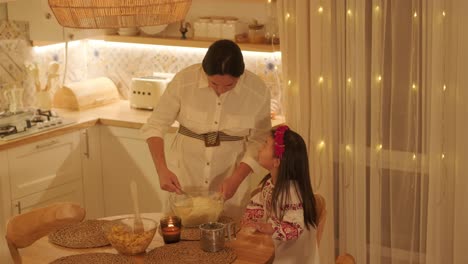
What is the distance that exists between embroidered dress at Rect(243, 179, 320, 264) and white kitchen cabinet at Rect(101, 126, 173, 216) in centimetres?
181

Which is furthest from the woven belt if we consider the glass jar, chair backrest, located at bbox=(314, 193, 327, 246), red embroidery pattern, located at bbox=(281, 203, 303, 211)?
the glass jar

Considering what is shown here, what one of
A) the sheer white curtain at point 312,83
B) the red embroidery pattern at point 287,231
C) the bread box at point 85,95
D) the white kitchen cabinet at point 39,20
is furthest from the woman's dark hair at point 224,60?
the bread box at point 85,95

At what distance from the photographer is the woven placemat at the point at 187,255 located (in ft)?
9.57

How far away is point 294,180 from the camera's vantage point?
315 centimetres

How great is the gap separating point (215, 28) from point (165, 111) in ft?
4.73

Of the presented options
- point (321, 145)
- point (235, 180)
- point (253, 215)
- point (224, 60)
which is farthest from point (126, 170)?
point (253, 215)

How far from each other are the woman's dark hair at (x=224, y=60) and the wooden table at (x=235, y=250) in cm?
72

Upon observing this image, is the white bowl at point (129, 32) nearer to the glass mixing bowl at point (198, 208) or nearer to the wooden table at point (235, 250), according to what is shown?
the glass mixing bowl at point (198, 208)

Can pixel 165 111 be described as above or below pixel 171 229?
above

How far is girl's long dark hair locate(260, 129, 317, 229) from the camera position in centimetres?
310

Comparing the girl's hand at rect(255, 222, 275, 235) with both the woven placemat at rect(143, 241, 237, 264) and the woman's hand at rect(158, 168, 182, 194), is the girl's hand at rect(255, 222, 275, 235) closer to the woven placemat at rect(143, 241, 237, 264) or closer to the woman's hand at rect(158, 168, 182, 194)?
the woven placemat at rect(143, 241, 237, 264)

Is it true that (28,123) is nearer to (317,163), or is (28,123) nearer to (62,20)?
(317,163)

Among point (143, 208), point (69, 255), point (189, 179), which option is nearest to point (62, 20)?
point (69, 255)

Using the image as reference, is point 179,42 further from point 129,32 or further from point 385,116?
point 385,116
